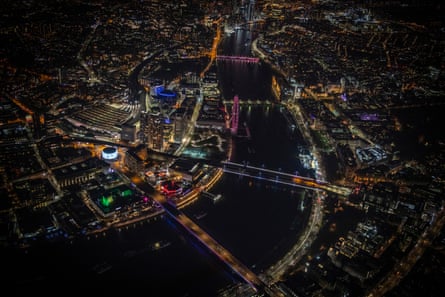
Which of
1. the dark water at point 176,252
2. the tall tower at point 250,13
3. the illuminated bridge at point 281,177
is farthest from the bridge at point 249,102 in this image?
the tall tower at point 250,13

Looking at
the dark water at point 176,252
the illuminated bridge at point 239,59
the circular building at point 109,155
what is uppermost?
the illuminated bridge at point 239,59

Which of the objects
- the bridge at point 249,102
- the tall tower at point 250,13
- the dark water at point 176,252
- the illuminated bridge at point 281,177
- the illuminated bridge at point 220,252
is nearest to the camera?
the illuminated bridge at point 220,252

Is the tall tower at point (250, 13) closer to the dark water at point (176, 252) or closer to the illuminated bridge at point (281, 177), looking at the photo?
the illuminated bridge at point (281, 177)

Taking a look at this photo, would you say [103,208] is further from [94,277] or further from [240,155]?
[240,155]

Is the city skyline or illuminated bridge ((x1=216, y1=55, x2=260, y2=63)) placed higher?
illuminated bridge ((x1=216, y1=55, x2=260, y2=63))

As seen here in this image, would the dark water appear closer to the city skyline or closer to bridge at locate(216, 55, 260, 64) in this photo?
the city skyline

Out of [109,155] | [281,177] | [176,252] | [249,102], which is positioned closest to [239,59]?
[249,102]

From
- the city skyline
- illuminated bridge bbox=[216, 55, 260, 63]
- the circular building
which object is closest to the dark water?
the city skyline
